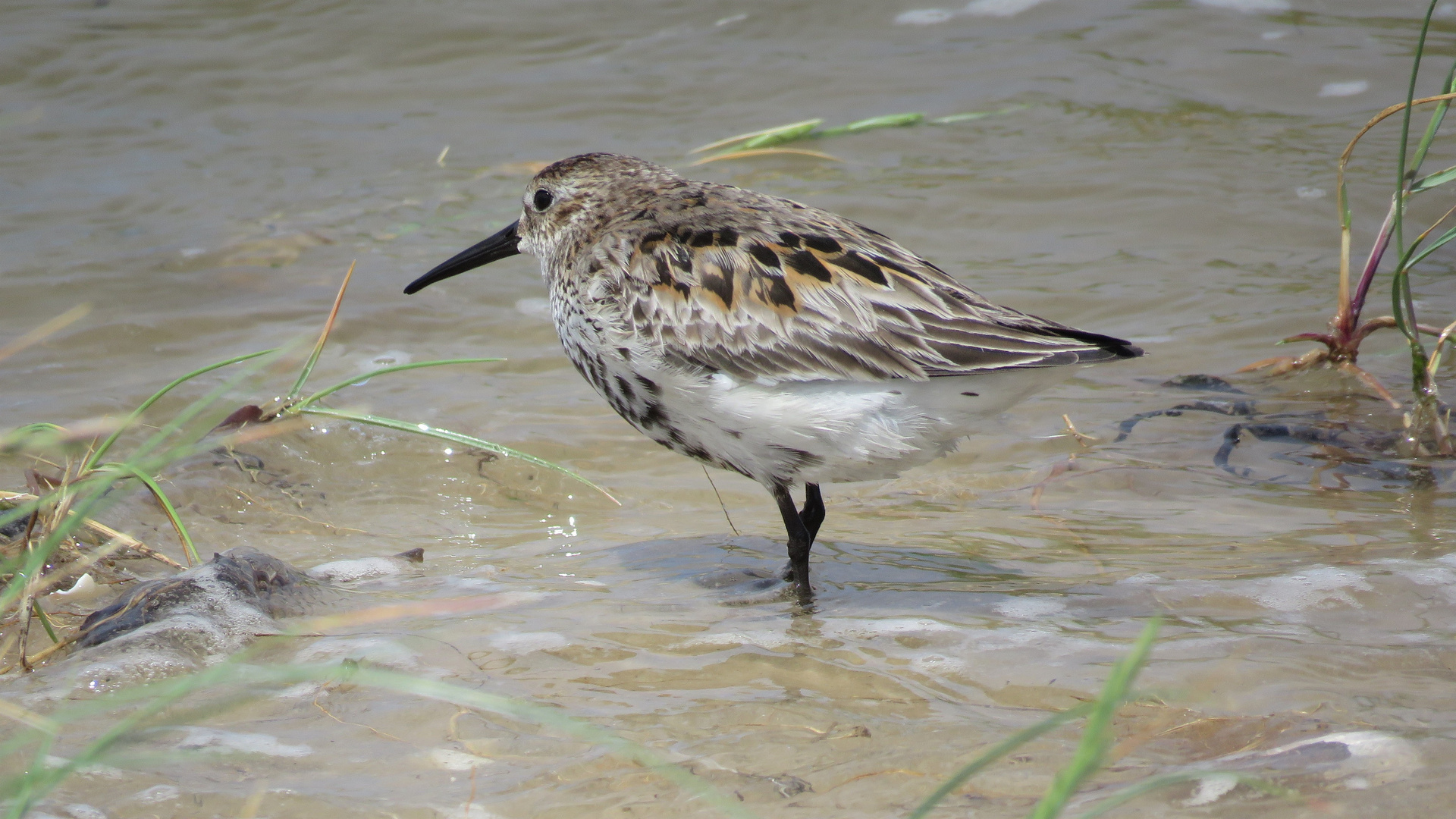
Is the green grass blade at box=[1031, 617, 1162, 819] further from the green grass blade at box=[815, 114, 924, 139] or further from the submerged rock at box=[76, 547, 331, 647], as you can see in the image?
the green grass blade at box=[815, 114, 924, 139]

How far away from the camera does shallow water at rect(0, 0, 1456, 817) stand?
3.12 meters

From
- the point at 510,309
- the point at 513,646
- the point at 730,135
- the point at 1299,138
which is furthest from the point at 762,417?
the point at 1299,138

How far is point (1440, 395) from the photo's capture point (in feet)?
19.6

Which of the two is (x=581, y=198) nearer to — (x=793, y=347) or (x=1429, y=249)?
(x=793, y=347)

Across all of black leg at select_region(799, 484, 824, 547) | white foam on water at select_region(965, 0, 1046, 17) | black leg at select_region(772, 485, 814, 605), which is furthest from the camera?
white foam on water at select_region(965, 0, 1046, 17)

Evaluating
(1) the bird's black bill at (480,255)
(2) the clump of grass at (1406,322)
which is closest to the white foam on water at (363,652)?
(1) the bird's black bill at (480,255)

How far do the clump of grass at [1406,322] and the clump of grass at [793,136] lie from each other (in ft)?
11.2

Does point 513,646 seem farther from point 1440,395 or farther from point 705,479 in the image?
point 1440,395

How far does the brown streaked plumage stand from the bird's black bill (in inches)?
44.6

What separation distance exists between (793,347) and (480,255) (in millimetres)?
2323

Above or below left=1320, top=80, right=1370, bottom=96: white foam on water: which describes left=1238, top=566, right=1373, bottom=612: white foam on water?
below

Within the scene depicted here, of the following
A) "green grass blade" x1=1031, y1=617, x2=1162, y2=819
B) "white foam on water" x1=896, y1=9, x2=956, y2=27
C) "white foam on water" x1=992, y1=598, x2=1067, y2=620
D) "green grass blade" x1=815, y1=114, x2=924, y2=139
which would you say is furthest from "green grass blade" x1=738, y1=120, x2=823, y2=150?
"green grass blade" x1=1031, y1=617, x2=1162, y2=819

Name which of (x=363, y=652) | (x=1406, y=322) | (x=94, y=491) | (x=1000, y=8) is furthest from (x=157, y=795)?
(x=1000, y=8)

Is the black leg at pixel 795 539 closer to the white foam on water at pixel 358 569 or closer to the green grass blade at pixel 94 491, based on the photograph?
the white foam on water at pixel 358 569
